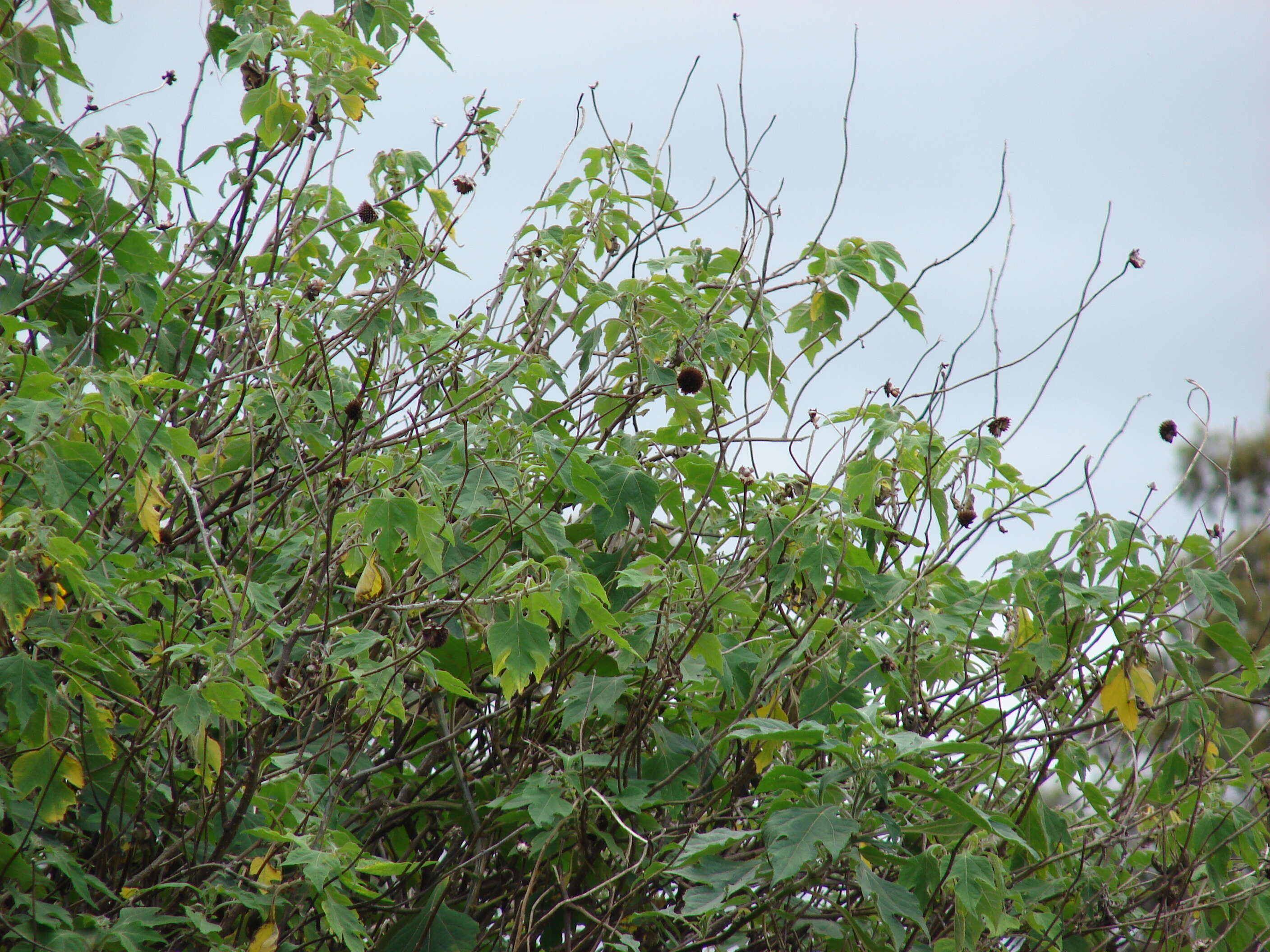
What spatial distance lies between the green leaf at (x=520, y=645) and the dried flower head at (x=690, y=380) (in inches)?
39.1

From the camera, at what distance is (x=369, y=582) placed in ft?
7.74

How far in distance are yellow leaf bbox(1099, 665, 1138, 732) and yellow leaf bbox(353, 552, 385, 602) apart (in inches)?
74.8

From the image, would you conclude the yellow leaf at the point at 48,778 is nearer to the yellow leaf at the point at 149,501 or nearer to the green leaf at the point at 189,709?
the green leaf at the point at 189,709

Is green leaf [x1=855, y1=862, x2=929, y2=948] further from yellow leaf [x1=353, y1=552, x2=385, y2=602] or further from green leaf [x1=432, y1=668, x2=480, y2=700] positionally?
yellow leaf [x1=353, y1=552, x2=385, y2=602]

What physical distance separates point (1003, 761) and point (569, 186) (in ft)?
7.16

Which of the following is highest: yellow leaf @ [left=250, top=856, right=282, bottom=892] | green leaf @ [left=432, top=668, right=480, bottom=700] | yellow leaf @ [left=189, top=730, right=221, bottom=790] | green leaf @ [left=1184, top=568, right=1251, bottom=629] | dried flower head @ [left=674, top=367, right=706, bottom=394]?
dried flower head @ [left=674, top=367, right=706, bottom=394]

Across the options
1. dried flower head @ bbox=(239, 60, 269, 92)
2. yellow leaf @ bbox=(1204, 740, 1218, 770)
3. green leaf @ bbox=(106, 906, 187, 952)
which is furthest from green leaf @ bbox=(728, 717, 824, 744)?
dried flower head @ bbox=(239, 60, 269, 92)

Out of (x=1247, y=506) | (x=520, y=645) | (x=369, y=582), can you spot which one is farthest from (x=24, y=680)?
(x=1247, y=506)

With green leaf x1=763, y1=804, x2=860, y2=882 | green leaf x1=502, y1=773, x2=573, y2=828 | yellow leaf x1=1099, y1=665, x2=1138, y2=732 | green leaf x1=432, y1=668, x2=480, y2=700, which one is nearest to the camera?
green leaf x1=763, y1=804, x2=860, y2=882

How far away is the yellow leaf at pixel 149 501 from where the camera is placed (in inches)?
93.1

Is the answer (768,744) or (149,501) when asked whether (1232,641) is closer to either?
(768,744)

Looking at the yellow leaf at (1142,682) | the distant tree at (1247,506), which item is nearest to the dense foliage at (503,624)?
the yellow leaf at (1142,682)

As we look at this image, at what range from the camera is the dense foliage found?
7.52ft

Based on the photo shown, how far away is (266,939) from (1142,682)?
2225 mm
